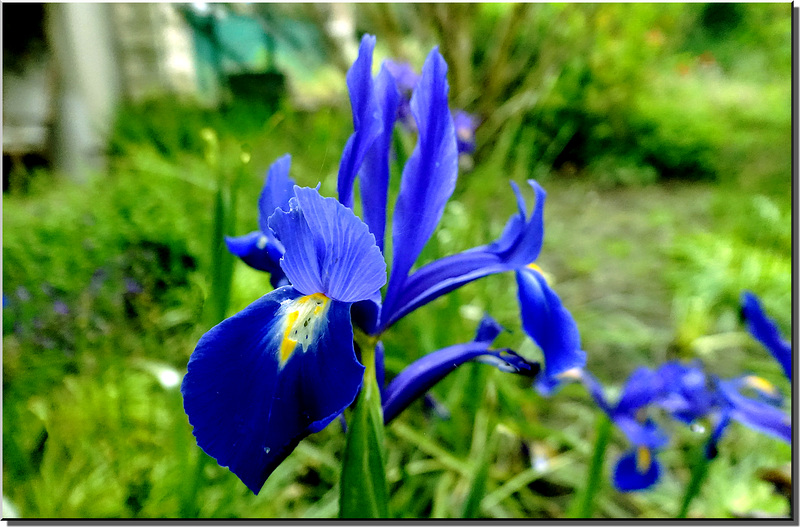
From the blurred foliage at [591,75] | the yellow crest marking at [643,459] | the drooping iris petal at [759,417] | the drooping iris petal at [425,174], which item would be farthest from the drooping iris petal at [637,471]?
the blurred foliage at [591,75]

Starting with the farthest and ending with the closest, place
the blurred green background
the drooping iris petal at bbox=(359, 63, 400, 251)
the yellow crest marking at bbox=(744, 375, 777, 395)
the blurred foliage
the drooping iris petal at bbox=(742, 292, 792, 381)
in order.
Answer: the blurred foliage, the blurred green background, the yellow crest marking at bbox=(744, 375, 777, 395), the drooping iris petal at bbox=(742, 292, 792, 381), the drooping iris petal at bbox=(359, 63, 400, 251)

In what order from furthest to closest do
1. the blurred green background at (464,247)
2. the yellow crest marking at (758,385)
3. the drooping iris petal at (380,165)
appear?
the blurred green background at (464,247), the yellow crest marking at (758,385), the drooping iris petal at (380,165)

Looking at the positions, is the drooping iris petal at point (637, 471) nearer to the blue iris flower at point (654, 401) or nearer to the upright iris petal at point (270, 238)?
the blue iris flower at point (654, 401)

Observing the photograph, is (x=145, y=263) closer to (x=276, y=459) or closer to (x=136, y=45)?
(x=276, y=459)

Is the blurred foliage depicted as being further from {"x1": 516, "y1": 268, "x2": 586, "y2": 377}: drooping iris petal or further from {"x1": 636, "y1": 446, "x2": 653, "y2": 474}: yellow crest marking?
{"x1": 516, "y1": 268, "x2": 586, "y2": 377}: drooping iris petal

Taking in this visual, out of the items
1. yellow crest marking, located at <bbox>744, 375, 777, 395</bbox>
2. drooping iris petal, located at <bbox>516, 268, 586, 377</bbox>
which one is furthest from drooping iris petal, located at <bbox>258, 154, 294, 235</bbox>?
yellow crest marking, located at <bbox>744, 375, 777, 395</bbox>
